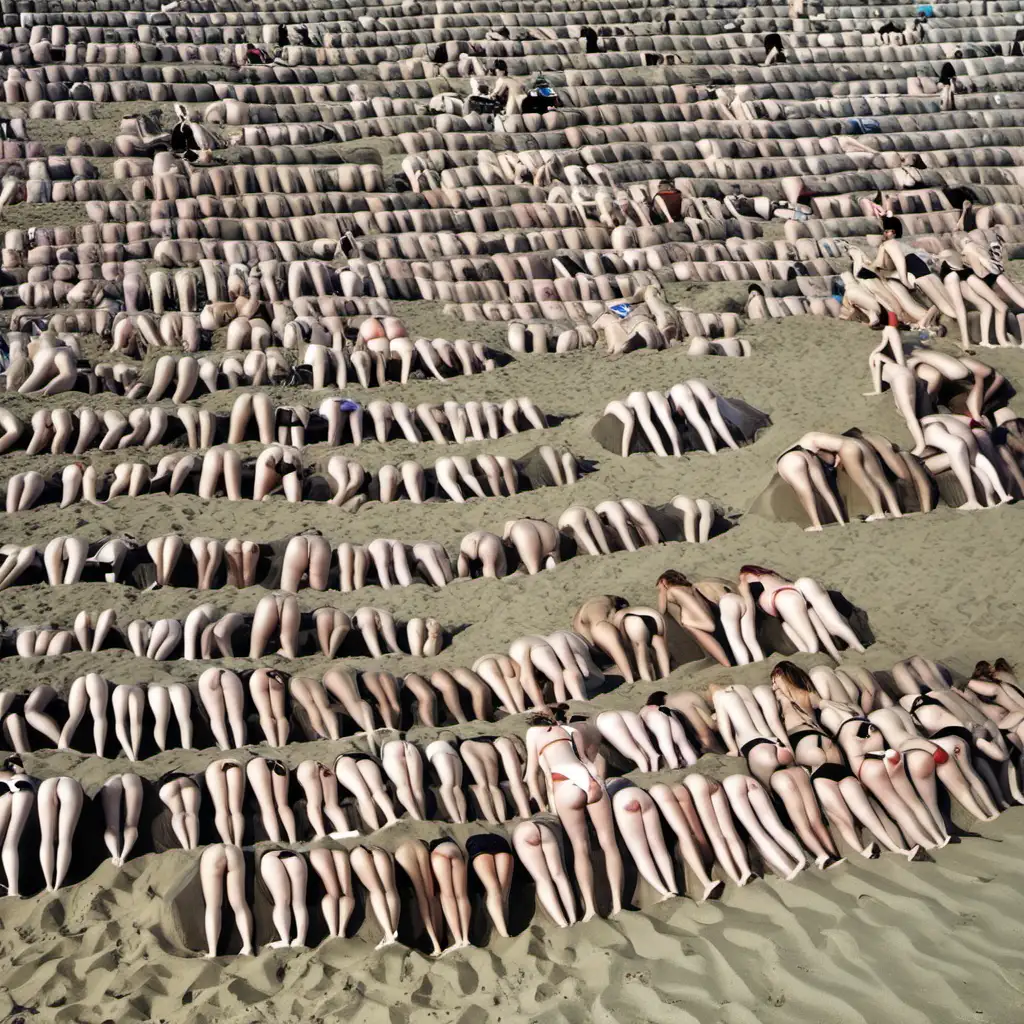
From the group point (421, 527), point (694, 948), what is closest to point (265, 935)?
point (694, 948)

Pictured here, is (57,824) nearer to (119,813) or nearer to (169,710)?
(119,813)

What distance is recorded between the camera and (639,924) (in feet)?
20.8

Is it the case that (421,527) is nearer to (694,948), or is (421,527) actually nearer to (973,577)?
(973,577)

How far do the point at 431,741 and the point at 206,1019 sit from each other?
206 centimetres

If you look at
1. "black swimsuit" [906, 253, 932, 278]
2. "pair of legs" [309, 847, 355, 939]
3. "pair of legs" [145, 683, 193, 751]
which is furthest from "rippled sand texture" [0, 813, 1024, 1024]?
"black swimsuit" [906, 253, 932, 278]

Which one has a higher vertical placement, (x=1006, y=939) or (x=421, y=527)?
(x=1006, y=939)

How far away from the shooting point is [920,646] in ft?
27.7

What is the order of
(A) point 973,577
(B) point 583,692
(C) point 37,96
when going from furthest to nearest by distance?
(C) point 37,96, (A) point 973,577, (B) point 583,692

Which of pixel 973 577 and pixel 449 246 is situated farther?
pixel 449 246

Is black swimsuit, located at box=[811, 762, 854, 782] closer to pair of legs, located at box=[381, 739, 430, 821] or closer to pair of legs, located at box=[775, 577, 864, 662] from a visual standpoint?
pair of legs, located at box=[775, 577, 864, 662]

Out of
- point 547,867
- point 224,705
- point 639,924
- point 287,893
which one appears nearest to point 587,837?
point 547,867

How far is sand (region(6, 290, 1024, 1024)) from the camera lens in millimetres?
5832

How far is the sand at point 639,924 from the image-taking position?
583cm

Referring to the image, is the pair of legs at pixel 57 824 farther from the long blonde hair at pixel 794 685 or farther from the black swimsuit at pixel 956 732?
the black swimsuit at pixel 956 732
